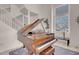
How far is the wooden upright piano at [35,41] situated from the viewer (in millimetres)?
1540

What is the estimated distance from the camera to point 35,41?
1544 millimetres

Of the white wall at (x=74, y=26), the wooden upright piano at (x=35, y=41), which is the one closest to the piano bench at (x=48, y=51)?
the wooden upright piano at (x=35, y=41)

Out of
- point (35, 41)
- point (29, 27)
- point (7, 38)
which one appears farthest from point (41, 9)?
point (7, 38)

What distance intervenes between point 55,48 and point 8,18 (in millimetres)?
543

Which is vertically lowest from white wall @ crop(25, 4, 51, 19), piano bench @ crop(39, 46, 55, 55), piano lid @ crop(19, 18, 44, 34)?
piano bench @ crop(39, 46, 55, 55)

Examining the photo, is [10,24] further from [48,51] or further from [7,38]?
[48,51]

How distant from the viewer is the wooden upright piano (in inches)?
60.6

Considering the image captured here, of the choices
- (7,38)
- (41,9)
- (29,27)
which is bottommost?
(7,38)

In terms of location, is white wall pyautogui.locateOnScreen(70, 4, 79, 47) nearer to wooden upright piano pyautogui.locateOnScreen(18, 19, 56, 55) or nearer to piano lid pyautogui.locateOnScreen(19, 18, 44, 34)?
wooden upright piano pyautogui.locateOnScreen(18, 19, 56, 55)

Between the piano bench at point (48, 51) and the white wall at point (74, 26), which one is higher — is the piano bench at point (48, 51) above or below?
below

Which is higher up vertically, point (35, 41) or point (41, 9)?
point (41, 9)

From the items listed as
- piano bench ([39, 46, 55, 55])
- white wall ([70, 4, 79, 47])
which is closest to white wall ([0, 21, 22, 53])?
piano bench ([39, 46, 55, 55])

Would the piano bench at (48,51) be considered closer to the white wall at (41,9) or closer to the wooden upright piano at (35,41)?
the wooden upright piano at (35,41)
